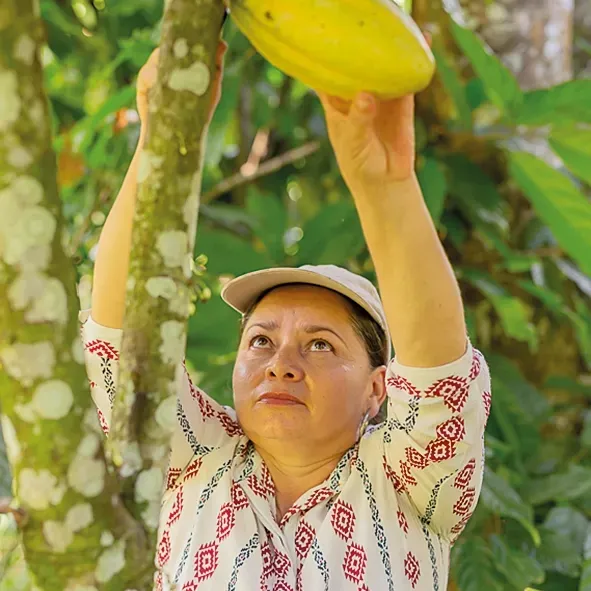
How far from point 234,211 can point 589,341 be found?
2.32ft

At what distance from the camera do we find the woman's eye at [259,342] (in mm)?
963

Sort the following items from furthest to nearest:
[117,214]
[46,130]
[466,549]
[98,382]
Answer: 1. [466,549]
2. [98,382]
3. [117,214]
4. [46,130]

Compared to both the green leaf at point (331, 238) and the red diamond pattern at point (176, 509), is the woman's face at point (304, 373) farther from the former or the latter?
the green leaf at point (331, 238)

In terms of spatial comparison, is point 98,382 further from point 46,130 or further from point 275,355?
point 46,130

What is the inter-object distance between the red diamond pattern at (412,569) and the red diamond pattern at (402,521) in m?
0.02

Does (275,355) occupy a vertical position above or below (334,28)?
below

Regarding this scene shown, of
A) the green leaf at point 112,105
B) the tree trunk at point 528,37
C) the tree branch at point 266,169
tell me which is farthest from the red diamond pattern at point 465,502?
the tree trunk at point 528,37

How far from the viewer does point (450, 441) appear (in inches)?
32.4

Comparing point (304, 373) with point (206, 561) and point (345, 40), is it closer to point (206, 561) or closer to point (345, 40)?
point (206, 561)

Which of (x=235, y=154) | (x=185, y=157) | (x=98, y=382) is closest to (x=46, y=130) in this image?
(x=185, y=157)

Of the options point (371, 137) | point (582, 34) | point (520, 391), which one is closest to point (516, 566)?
point (520, 391)

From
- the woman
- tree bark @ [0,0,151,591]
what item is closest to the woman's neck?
the woman

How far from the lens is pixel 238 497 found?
917 millimetres

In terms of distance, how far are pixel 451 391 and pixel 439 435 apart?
0.05m
